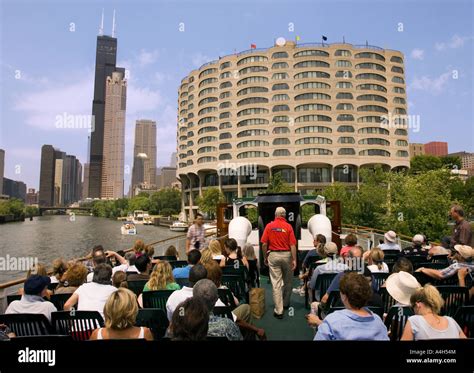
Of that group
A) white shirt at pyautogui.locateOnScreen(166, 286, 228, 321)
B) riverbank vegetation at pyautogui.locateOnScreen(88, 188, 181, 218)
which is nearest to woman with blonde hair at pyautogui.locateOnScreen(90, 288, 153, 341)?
white shirt at pyautogui.locateOnScreen(166, 286, 228, 321)

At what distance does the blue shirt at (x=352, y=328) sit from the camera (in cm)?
242

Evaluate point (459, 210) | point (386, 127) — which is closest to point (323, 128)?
point (386, 127)

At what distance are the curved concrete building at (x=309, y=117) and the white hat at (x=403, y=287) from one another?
64234mm

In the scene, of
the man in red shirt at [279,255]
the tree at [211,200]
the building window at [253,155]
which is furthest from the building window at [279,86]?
the man in red shirt at [279,255]

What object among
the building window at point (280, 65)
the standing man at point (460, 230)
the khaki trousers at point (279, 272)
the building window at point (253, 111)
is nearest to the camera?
the khaki trousers at point (279, 272)

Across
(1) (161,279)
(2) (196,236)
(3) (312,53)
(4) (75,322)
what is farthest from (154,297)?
(3) (312,53)

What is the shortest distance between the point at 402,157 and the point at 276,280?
7425 centimetres

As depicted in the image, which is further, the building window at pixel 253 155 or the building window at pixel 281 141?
the building window at pixel 253 155

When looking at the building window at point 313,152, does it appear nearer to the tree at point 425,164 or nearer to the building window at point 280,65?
the building window at point 280,65

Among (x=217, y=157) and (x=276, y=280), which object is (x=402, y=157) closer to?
(x=217, y=157)

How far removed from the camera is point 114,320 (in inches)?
101

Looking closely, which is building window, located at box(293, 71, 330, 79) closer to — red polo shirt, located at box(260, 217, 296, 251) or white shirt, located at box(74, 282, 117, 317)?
red polo shirt, located at box(260, 217, 296, 251)

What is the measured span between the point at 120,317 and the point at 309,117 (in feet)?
229

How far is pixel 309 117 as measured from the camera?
6788cm
